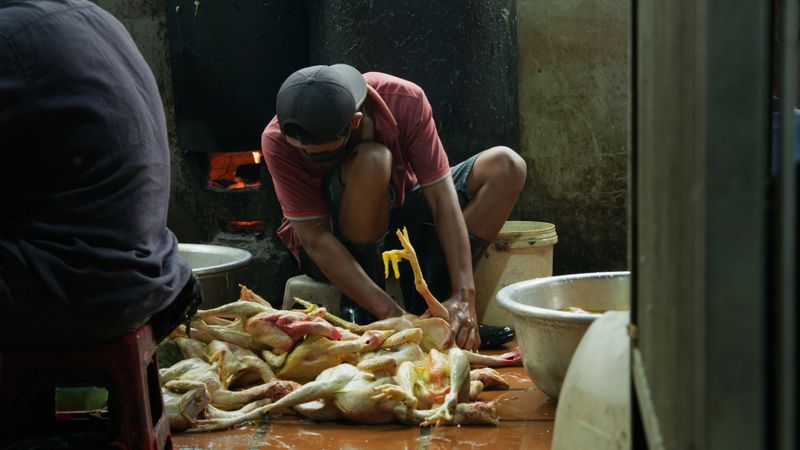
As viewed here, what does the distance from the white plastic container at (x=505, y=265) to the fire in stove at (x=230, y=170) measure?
6.37 ft

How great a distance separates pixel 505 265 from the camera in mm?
5629

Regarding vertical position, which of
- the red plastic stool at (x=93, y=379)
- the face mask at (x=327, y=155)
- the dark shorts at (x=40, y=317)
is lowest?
the red plastic stool at (x=93, y=379)

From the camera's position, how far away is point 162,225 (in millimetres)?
3250

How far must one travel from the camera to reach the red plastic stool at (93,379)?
292cm

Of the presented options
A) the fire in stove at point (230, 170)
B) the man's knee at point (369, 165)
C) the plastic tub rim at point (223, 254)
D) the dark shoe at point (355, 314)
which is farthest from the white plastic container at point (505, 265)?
the fire in stove at point (230, 170)

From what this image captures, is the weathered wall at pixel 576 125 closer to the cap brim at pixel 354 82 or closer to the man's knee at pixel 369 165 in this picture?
the man's knee at pixel 369 165

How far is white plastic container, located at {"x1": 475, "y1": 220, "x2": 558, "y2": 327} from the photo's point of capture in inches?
220

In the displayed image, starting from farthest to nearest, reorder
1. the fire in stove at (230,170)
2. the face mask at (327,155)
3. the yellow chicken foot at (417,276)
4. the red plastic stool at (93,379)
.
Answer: the fire in stove at (230,170) < the face mask at (327,155) < the yellow chicken foot at (417,276) < the red plastic stool at (93,379)

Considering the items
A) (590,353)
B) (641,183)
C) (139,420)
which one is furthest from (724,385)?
(139,420)

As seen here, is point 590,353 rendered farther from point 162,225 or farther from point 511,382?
point 511,382

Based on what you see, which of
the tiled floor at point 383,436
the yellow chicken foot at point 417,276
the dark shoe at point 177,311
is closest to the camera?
the dark shoe at point 177,311

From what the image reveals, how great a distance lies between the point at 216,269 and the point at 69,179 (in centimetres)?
214

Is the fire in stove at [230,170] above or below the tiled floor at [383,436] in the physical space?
above

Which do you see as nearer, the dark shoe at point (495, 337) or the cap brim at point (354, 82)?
the cap brim at point (354, 82)
